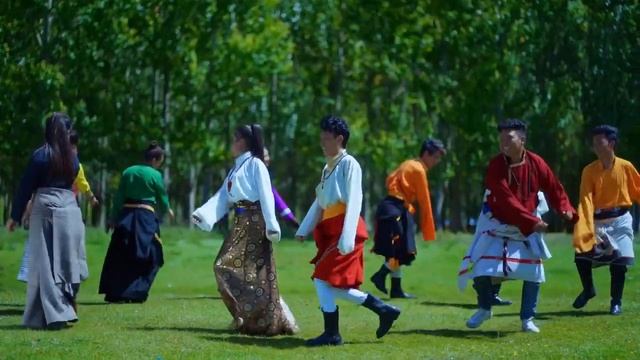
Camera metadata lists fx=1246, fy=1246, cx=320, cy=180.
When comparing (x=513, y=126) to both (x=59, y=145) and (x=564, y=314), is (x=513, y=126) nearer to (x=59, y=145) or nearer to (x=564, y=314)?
(x=564, y=314)

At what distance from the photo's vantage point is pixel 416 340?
11.8 m

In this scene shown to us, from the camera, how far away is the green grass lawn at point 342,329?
1056 cm

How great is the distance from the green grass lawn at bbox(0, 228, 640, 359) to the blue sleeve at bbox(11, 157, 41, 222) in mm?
1151

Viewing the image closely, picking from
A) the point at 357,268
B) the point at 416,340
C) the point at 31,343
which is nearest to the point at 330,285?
the point at 357,268

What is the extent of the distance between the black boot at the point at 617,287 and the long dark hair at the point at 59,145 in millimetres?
6329

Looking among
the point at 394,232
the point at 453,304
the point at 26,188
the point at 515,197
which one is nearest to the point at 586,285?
the point at 453,304

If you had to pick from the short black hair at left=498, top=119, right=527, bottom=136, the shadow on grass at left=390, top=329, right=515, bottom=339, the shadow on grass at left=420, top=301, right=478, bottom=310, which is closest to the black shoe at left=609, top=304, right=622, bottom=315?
the shadow on grass at left=420, top=301, right=478, bottom=310

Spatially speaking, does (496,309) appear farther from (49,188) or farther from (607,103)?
(607,103)

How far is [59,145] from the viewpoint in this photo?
1243cm

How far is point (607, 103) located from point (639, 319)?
24.4 m

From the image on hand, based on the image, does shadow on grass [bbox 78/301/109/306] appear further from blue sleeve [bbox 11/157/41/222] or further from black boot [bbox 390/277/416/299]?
black boot [bbox 390/277/416/299]

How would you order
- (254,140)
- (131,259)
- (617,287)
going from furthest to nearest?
1. (131,259)
2. (617,287)
3. (254,140)

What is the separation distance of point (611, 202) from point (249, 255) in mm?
4557

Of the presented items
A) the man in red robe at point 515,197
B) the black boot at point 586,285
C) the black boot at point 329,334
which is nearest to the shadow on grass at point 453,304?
the black boot at point 586,285
